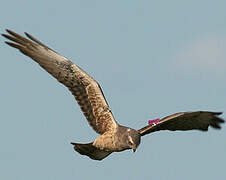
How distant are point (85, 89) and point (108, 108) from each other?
787mm

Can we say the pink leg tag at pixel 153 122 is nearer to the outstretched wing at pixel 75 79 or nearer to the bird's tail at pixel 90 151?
the outstretched wing at pixel 75 79

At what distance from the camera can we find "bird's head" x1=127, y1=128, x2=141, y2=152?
1318 cm

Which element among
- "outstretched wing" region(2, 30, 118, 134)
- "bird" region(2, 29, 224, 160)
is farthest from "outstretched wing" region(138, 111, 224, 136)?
"outstretched wing" region(2, 30, 118, 134)

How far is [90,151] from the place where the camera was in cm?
1473

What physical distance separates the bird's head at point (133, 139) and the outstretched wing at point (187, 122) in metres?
1.15

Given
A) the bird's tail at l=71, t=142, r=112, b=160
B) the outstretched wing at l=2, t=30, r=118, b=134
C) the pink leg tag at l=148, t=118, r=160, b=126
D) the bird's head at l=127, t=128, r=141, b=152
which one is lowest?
the bird's tail at l=71, t=142, r=112, b=160

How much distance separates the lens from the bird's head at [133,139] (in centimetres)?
1318

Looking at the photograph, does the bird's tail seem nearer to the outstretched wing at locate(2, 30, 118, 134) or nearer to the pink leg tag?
the outstretched wing at locate(2, 30, 118, 134)

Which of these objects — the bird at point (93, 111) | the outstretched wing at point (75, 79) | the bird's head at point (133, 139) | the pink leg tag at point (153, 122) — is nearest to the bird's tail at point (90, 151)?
the bird at point (93, 111)

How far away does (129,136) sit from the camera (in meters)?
13.3

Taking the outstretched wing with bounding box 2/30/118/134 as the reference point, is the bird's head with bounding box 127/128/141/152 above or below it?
below

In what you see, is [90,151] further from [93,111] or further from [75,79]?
[75,79]

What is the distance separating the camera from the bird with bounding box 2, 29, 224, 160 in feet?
46.7

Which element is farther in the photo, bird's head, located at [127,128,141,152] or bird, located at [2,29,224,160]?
bird, located at [2,29,224,160]
